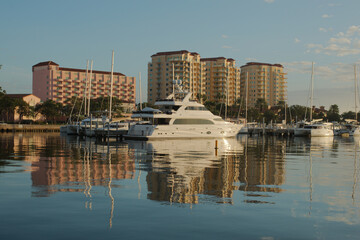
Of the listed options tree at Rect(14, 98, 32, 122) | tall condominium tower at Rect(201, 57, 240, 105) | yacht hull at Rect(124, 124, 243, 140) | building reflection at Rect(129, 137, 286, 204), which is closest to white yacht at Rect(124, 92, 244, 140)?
yacht hull at Rect(124, 124, 243, 140)

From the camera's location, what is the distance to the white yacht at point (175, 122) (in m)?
47.6

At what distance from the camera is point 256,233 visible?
27.0 ft

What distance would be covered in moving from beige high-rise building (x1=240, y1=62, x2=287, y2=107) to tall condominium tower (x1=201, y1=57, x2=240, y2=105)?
10.6m

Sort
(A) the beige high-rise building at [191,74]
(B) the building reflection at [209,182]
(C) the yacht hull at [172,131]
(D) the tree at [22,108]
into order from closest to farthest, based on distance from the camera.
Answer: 1. (B) the building reflection at [209,182]
2. (C) the yacht hull at [172,131]
3. (D) the tree at [22,108]
4. (A) the beige high-rise building at [191,74]

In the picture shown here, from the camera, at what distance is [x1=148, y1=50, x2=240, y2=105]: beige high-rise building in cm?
15312

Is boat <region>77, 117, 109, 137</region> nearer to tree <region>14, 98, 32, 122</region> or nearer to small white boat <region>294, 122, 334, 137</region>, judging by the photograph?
small white boat <region>294, 122, 334, 137</region>

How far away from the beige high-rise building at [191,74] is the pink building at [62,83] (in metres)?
15.2

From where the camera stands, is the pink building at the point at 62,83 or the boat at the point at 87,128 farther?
the pink building at the point at 62,83

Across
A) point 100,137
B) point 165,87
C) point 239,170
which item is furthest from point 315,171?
point 165,87

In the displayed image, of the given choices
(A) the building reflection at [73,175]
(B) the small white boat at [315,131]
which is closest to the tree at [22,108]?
(B) the small white boat at [315,131]

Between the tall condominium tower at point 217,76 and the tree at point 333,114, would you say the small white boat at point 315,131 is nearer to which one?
the tall condominium tower at point 217,76

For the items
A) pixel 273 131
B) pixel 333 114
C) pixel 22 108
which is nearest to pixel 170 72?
pixel 22 108

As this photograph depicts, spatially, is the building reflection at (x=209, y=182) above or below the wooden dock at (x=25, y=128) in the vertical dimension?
below

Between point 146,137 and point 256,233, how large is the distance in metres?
39.0
